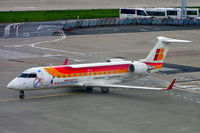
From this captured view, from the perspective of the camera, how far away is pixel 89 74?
4016 cm

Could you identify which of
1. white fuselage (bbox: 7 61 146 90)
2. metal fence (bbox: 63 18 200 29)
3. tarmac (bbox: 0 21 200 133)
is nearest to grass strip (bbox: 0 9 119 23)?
metal fence (bbox: 63 18 200 29)

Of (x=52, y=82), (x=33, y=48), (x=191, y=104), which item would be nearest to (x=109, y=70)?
(x=52, y=82)

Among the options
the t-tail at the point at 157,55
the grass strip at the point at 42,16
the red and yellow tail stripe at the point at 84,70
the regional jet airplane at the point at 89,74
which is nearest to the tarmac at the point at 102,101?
the regional jet airplane at the point at 89,74

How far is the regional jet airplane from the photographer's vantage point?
37.9m

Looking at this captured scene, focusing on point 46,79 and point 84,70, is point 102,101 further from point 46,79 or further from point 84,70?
point 46,79

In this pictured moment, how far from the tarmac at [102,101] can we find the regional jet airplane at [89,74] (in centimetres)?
109

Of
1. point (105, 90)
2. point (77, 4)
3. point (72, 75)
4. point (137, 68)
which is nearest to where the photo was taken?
point (72, 75)

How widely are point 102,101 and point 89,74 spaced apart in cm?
345

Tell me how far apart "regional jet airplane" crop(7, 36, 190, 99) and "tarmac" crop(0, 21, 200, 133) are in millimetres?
1091

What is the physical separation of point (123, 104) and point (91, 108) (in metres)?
3.01

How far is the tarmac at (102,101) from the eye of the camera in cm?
3066

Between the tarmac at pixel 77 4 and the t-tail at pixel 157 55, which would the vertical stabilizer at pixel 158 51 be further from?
the tarmac at pixel 77 4

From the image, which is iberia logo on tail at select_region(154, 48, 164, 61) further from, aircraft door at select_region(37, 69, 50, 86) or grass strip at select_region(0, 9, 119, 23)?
grass strip at select_region(0, 9, 119, 23)

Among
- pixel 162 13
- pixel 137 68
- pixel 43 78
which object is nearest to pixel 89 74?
pixel 43 78
